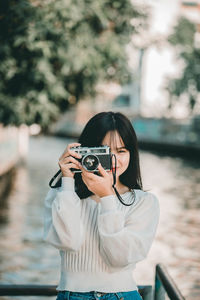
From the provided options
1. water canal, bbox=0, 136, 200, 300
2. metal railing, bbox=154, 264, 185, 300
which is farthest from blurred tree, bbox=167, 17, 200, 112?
metal railing, bbox=154, 264, 185, 300

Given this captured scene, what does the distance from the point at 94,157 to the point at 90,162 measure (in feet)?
0.09

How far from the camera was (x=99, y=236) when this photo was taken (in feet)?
7.20

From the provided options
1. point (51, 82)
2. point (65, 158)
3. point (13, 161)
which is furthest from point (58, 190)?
point (13, 161)

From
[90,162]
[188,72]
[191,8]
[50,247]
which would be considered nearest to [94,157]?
[90,162]

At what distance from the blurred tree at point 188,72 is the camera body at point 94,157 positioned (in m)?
31.4

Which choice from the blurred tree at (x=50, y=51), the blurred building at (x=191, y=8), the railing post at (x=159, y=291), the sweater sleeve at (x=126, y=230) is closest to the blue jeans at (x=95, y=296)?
the sweater sleeve at (x=126, y=230)

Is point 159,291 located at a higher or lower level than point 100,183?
lower

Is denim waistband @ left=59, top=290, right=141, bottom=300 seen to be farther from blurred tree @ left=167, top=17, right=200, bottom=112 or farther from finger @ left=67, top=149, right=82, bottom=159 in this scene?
blurred tree @ left=167, top=17, right=200, bottom=112

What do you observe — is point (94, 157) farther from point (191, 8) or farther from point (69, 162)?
point (191, 8)

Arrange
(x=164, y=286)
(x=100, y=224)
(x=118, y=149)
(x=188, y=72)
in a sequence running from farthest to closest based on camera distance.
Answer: (x=188, y=72) → (x=164, y=286) → (x=118, y=149) → (x=100, y=224)

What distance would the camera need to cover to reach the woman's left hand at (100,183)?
7.11 feet

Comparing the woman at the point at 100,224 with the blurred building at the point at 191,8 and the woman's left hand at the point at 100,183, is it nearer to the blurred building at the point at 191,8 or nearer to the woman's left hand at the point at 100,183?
the woman's left hand at the point at 100,183

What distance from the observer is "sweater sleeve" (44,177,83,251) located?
215 centimetres

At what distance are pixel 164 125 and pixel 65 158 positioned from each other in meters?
39.5
